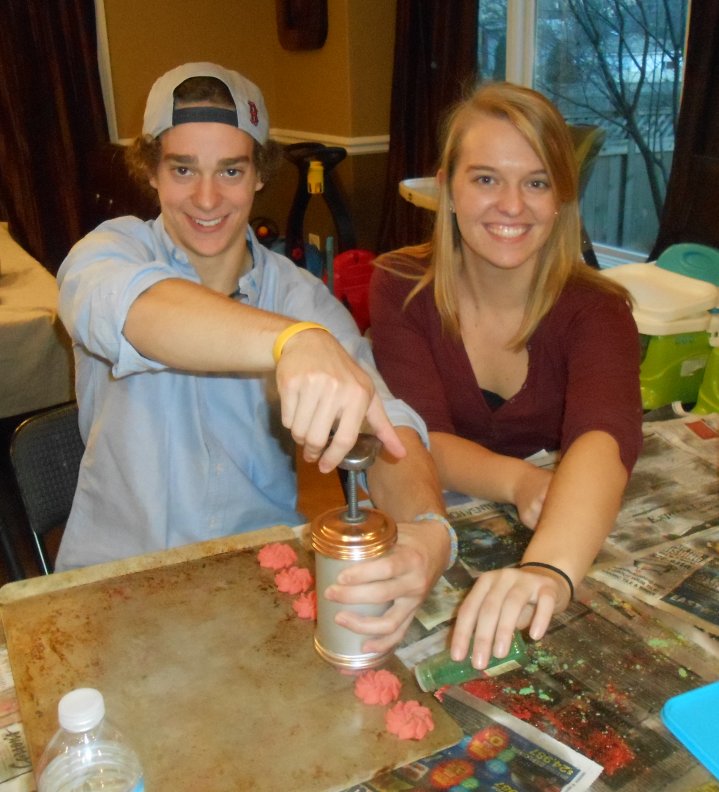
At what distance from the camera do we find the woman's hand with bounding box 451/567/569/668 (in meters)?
0.86

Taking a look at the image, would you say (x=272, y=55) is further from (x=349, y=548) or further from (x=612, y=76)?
(x=349, y=548)

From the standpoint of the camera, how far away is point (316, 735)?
75 centimetres

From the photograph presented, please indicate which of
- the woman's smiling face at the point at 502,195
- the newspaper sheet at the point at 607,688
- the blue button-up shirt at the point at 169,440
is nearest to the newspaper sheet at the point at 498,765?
the newspaper sheet at the point at 607,688

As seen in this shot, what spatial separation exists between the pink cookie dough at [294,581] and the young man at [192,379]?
0.45 ft

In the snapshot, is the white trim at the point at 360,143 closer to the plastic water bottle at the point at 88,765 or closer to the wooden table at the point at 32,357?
the wooden table at the point at 32,357

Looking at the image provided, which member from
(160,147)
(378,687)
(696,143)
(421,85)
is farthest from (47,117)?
(378,687)

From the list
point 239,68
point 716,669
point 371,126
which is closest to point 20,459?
point 716,669

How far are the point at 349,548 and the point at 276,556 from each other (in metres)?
0.29

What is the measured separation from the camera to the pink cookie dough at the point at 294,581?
3.19 feet

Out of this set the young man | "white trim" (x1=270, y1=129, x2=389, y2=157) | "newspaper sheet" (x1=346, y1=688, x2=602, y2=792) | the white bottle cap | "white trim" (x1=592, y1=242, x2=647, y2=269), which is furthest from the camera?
"white trim" (x1=270, y1=129, x2=389, y2=157)

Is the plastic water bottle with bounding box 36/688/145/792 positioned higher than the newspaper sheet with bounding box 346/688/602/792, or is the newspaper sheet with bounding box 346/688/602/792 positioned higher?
the plastic water bottle with bounding box 36/688/145/792

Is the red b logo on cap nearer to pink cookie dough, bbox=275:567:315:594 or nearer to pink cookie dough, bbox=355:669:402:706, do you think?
pink cookie dough, bbox=275:567:315:594

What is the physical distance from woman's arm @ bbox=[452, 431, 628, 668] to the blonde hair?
0.37 meters

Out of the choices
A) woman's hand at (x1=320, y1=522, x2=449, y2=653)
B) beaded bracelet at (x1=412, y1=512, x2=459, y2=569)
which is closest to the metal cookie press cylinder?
woman's hand at (x1=320, y1=522, x2=449, y2=653)
